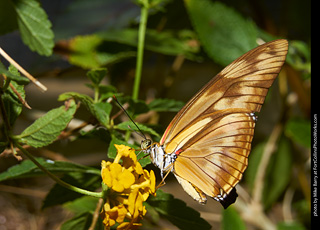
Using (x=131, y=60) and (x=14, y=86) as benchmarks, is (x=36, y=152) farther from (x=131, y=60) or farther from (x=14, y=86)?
(x=14, y=86)

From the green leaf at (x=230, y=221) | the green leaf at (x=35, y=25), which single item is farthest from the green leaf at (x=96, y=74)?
the green leaf at (x=230, y=221)

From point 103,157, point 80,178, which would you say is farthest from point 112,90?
point 103,157

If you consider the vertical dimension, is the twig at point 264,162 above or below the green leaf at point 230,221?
above

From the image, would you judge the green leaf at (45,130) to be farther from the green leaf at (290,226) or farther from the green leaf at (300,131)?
the green leaf at (290,226)

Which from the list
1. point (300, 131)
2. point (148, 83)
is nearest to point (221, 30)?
point (300, 131)

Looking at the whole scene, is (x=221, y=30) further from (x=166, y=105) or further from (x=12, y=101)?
(x=12, y=101)

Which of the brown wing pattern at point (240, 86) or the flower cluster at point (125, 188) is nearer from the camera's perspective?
the flower cluster at point (125, 188)

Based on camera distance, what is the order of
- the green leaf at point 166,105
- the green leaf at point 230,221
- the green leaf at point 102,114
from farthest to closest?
the green leaf at point 230,221, the green leaf at point 166,105, the green leaf at point 102,114
